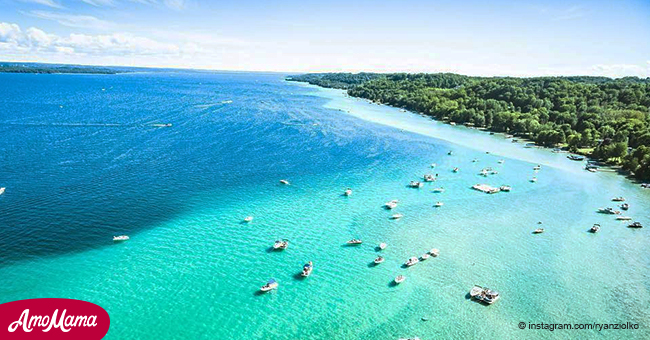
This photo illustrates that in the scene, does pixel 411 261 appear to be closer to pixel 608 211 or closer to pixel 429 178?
pixel 429 178

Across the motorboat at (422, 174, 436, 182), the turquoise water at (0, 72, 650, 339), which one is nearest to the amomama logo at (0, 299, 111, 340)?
the turquoise water at (0, 72, 650, 339)

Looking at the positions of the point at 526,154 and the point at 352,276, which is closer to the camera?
the point at 352,276

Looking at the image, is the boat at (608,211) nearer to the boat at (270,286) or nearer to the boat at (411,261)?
the boat at (411,261)

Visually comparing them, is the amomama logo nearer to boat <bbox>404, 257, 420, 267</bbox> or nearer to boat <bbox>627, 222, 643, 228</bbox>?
boat <bbox>404, 257, 420, 267</bbox>

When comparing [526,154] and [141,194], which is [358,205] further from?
[526,154]

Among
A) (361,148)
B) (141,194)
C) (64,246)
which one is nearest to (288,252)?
(64,246)

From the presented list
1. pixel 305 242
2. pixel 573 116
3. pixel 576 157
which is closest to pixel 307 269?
pixel 305 242
